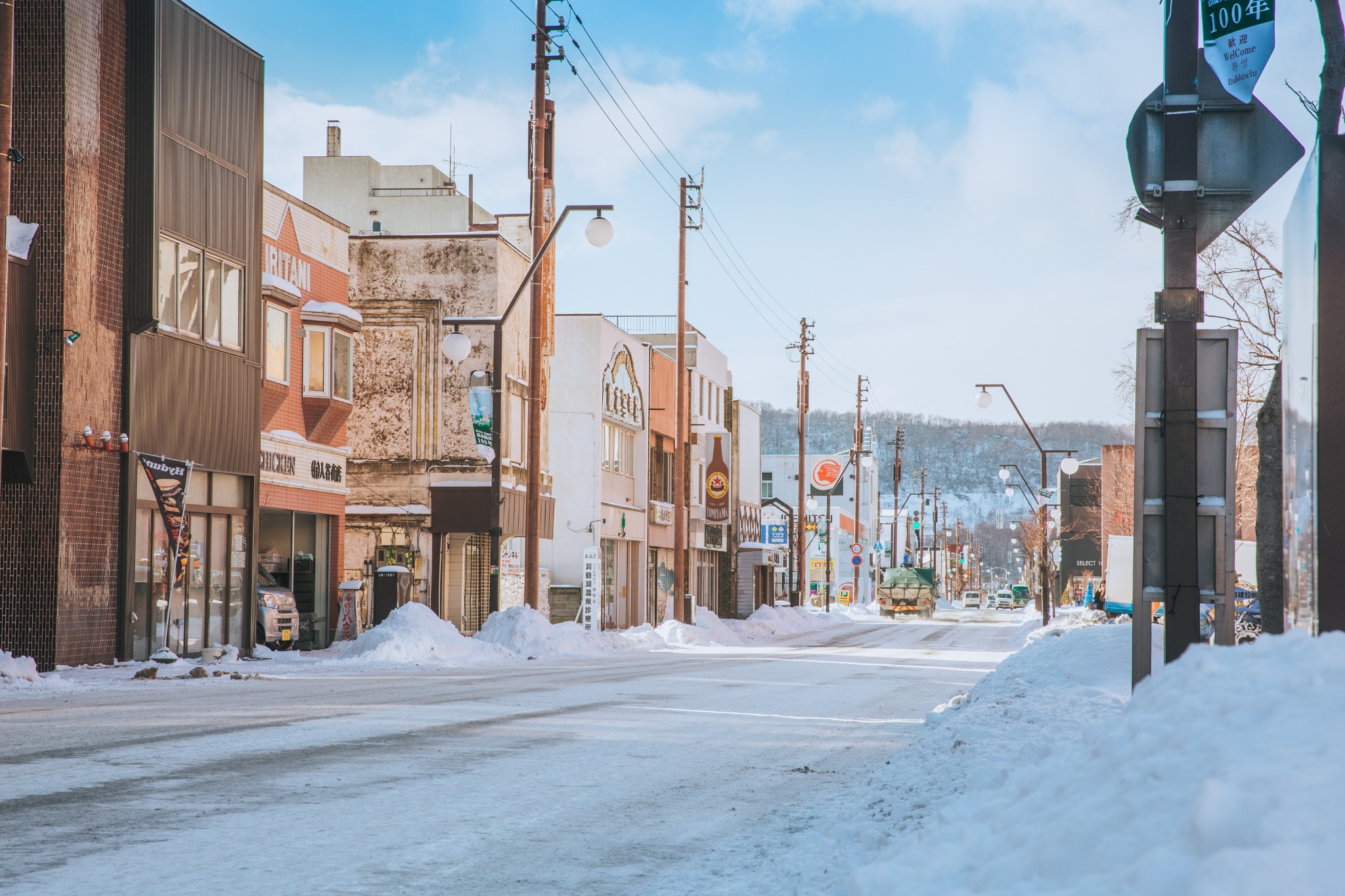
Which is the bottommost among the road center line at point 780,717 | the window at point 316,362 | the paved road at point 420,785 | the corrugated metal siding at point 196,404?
the road center line at point 780,717

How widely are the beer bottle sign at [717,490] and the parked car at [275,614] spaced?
111 ft

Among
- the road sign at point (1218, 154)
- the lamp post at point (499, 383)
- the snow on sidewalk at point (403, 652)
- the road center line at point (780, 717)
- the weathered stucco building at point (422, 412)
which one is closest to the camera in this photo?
A: the road sign at point (1218, 154)

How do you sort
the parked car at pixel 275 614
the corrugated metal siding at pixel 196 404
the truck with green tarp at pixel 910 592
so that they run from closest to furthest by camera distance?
the corrugated metal siding at pixel 196 404 < the parked car at pixel 275 614 < the truck with green tarp at pixel 910 592

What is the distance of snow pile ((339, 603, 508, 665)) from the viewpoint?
928 inches

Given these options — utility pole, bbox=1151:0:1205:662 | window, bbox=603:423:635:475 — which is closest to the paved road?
Result: utility pole, bbox=1151:0:1205:662

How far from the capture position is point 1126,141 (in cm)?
782

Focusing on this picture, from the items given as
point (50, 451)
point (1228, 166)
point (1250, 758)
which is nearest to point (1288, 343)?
point (1228, 166)

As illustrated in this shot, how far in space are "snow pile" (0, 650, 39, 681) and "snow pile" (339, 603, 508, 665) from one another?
664 cm

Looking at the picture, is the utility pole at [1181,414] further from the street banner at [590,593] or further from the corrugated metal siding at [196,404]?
the street banner at [590,593]

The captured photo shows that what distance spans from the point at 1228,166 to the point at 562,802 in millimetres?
5572

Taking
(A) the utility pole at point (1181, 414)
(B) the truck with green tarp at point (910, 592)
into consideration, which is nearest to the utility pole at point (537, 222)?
(A) the utility pole at point (1181, 414)

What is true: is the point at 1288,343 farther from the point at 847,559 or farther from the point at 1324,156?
the point at 847,559

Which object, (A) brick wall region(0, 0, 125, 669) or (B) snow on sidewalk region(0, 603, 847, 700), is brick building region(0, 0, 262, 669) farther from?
(B) snow on sidewalk region(0, 603, 847, 700)

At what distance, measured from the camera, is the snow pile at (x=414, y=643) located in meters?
23.6
